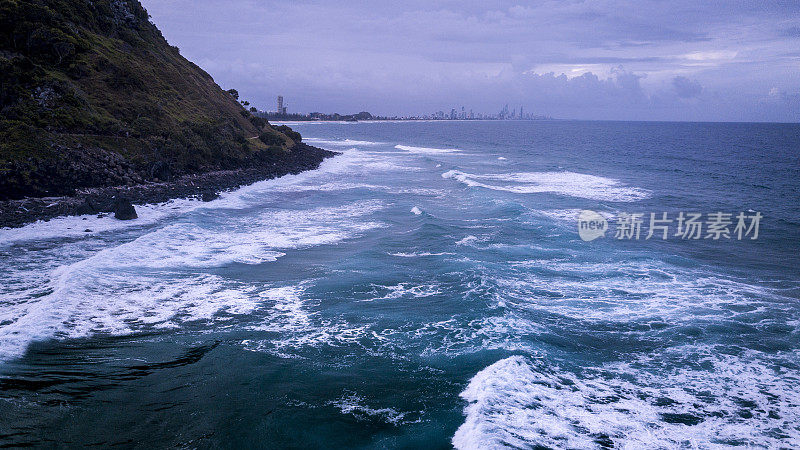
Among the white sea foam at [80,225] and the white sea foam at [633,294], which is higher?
the white sea foam at [80,225]

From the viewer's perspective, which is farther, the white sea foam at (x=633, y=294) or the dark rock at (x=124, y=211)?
the dark rock at (x=124, y=211)

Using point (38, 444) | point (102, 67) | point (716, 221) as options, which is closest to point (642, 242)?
point (716, 221)

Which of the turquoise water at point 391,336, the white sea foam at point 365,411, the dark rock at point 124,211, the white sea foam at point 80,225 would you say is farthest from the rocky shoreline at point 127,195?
the white sea foam at point 365,411

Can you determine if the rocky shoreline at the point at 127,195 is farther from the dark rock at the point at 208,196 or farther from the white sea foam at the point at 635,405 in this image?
the white sea foam at the point at 635,405

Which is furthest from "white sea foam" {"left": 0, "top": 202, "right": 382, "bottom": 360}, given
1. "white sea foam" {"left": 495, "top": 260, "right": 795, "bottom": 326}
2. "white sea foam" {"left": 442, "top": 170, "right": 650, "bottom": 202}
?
"white sea foam" {"left": 442, "top": 170, "right": 650, "bottom": 202}

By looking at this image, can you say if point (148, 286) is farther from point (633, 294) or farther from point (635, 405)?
point (633, 294)

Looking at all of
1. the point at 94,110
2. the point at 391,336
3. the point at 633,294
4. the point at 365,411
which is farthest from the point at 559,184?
the point at 94,110
